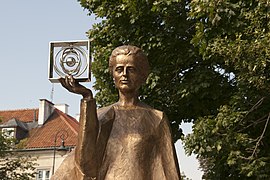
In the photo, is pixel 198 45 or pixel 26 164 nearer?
pixel 198 45

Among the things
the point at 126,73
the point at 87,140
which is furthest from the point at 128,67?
the point at 87,140

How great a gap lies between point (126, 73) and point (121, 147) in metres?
0.67

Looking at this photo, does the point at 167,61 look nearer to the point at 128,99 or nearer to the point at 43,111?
the point at 128,99

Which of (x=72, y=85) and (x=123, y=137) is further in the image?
(x=123, y=137)

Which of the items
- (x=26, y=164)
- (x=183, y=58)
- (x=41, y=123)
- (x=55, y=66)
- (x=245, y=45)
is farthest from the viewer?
(x=41, y=123)

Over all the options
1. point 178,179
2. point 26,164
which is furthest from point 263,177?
point 26,164

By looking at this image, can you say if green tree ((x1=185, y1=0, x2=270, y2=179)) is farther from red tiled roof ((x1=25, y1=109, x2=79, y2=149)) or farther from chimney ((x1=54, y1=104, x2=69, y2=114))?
chimney ((x1=54, y1=104, x2=69, y2=114))

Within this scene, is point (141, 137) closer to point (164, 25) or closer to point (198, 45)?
point (198, 45)

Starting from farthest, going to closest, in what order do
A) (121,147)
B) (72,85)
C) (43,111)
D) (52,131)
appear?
(43,111) → (52,131) → (121,147) → (72,85)

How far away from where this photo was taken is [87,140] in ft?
16.5

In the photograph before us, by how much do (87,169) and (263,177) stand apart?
788cm

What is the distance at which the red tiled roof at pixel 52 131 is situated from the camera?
4475 centimetres

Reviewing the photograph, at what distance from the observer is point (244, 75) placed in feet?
40.5

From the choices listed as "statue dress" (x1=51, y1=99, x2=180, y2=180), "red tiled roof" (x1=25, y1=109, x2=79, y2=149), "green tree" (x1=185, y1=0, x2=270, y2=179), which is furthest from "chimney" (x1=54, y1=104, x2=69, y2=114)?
"statue dress" (x1=51, y1=99, x2=180, y2=180)
